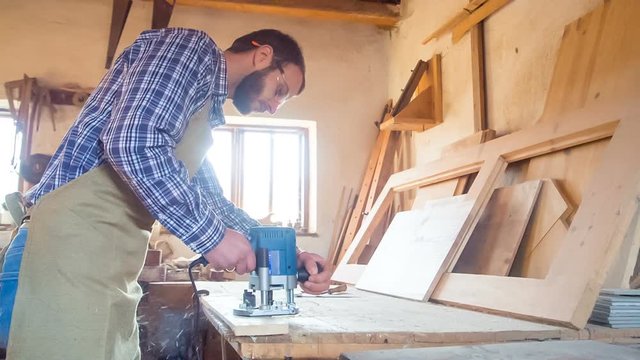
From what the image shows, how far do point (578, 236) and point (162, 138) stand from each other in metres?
1.41

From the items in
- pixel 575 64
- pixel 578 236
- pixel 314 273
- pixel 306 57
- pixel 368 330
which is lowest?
pixel 368 330

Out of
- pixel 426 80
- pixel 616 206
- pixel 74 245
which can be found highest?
pixel 426 80

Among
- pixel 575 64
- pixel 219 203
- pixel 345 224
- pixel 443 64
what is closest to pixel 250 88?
pixel 219 203

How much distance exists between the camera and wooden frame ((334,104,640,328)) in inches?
66.8

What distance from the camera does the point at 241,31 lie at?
490 cm

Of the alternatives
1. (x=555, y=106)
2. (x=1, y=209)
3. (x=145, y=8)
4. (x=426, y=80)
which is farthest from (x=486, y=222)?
(x=1, y=209)

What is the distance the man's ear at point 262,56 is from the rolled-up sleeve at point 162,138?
385 mm

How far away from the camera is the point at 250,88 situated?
A: 181 cm

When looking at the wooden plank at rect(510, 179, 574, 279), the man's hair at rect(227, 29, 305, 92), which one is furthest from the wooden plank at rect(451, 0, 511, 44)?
the man's hair at rect(227, 29, 305, 92)

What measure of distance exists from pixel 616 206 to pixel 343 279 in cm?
192

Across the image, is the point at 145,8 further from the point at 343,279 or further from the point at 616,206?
the point at 616,206

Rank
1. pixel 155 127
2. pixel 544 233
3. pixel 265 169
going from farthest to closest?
pixel 265 169 < pixel 544 233 < pixel 155 127

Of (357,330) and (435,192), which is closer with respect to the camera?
(357,330)

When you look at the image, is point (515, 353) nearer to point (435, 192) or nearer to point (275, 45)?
point (275, 45)
